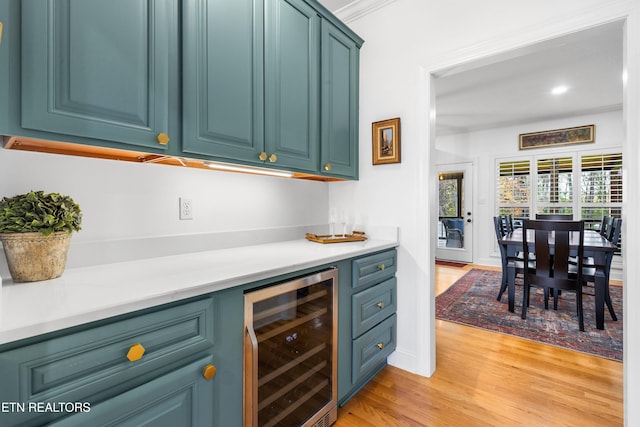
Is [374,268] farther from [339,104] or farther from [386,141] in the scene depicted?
[339,104]

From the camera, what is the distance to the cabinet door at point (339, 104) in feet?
6.52

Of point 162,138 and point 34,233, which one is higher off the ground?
point 162,138

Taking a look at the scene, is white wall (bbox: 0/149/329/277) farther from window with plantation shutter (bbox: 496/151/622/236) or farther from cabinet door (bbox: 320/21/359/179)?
window with plantation shutter (bbox: 496/151/622/236)

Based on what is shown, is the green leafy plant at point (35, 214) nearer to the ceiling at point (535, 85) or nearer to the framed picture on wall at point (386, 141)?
the framed picture on wall at point (386, 141)

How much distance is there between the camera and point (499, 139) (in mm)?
5637

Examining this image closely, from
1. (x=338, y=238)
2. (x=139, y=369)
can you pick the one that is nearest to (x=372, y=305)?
(x=338, y=238)

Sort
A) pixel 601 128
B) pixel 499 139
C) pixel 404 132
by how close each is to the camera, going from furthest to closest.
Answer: pixel 499 139
pixel 601 128
pixel 404 132

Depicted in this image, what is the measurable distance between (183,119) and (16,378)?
97cm

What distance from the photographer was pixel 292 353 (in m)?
1.38

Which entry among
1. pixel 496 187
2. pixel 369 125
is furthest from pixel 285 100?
pixel 496 187

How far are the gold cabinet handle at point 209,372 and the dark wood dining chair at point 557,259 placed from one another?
293 centimetres

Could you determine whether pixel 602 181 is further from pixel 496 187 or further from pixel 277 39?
pixel 277 39

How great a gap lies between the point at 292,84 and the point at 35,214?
132 centimetres

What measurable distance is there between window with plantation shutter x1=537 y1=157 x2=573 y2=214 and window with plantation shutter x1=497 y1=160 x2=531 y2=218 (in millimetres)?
175
